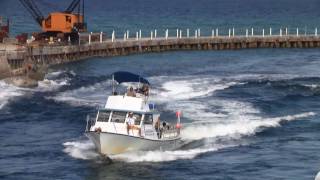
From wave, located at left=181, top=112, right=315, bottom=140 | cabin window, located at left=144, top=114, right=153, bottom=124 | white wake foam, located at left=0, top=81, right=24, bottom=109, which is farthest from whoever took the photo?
white wake foam, located at left=0, top=81, right=24, bottom=109

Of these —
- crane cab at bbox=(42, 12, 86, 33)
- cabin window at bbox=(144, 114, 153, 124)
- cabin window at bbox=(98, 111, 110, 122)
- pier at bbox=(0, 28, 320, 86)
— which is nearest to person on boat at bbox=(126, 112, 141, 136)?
cabin window at bbox=(144, 114, 153, 124)

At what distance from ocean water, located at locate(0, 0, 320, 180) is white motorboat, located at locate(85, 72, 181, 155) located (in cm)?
80

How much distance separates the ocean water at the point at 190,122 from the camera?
64.2 m

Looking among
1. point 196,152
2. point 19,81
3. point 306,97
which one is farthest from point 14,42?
point 196,152

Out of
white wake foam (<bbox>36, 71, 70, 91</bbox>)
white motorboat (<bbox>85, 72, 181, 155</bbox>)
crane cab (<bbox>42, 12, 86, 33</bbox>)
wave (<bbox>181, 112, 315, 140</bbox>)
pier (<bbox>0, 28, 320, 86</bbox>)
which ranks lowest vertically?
wave (<bbox>181, 112, 315, 140</bbox>)

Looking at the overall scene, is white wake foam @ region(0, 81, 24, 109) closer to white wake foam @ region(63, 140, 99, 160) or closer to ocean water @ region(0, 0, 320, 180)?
ocean water @ region(0, 0, 320, 180)

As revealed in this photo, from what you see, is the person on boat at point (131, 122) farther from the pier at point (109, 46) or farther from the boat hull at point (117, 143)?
the pier at point (109, 46)

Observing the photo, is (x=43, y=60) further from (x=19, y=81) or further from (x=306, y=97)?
(x=306, y=97)

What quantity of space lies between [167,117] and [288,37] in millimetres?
73341

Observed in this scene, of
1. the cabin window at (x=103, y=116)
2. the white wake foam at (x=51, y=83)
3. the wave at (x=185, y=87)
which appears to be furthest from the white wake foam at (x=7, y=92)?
the cabin window at (x=103, y=116)

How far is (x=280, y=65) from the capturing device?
415 feet

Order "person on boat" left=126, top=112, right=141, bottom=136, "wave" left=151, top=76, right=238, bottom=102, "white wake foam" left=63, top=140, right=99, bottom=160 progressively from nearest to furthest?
1. "person on boat" left=126, top=112, right=141, bottom=136
2. "white wake foam" left=63, top=140, right=99, bottom=160
3. "wave" left=151, top=76, right=238, bottom=102

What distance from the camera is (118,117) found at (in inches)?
2586

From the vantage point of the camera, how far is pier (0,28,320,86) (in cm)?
10875
